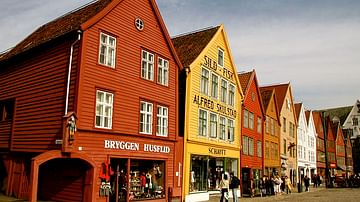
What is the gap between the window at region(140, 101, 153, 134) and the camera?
21125mm

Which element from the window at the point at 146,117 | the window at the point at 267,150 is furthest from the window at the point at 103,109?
the window at the point at 267,150

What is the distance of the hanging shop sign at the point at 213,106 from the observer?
26.5 meters

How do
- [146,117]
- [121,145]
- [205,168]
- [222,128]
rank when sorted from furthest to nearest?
[222,128] → [205,168] → [146,117] → [121,145]

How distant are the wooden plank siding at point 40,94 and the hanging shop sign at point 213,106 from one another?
33.1 feet

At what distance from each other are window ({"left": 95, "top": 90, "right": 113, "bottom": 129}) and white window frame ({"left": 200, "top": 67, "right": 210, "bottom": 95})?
932 centimetres

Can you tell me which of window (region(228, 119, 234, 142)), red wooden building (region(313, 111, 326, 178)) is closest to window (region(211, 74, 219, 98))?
window (region(228, 119, 234, 142))

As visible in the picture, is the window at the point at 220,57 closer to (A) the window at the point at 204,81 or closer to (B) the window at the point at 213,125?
(A) the window at the point at 204,81

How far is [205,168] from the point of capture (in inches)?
Result: 1086

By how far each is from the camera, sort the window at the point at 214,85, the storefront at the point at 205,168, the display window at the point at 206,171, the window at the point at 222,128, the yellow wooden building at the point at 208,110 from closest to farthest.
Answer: the storefront at the point at 205,168 < the yellow wooden building at the point at 208,110 < the display window at the point at 206,171 < the window at the point at 214,85 < the window at the point at 222,128

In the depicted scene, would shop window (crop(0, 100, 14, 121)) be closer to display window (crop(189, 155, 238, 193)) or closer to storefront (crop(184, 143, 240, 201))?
storefront (crop(184, 143, 240, 201))

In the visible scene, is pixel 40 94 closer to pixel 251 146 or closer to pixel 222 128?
pixel 222 128

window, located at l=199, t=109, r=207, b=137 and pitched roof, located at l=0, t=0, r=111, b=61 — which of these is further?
window, located at l=199, t=109, r=207, b=137

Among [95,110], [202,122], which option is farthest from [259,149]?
[95,110]

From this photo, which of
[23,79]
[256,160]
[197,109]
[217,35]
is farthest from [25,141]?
[256,160]
